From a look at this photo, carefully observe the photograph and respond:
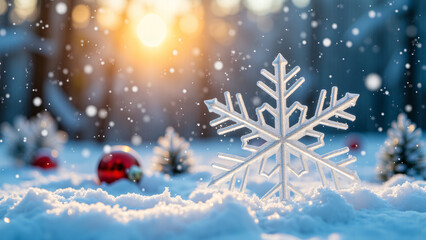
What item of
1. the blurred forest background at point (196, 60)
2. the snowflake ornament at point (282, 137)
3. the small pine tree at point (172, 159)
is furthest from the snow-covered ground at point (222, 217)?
the blurred forest background at point (196, 60)

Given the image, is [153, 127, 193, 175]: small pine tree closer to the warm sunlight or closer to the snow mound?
the snow mound

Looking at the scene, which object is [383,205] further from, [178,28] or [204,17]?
[204,17]

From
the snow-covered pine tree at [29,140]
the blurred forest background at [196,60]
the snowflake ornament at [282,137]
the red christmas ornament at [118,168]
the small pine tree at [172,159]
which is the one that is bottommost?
the snowflake ornament at [282,137]

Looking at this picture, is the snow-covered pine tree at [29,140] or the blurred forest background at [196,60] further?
the blurred forest background at [196,60]

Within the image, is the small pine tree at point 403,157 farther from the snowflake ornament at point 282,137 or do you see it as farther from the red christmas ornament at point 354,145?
the red christmas ornament at point 354,145

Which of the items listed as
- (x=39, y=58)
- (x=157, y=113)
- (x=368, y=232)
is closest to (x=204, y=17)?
(x=157, y=113)

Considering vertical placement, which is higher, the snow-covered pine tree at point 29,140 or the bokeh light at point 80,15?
the bokeh light at point 80,15
